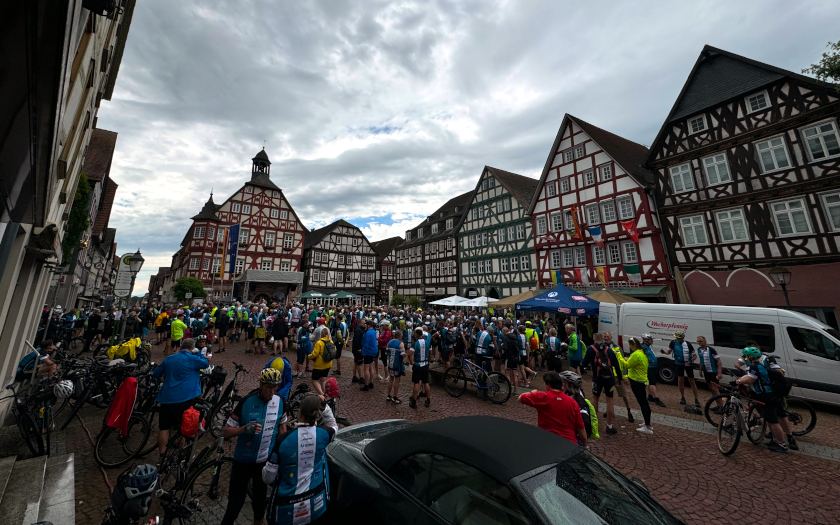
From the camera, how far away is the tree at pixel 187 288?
33.8m

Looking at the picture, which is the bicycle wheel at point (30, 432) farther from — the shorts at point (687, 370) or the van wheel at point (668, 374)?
the van wheel at point (668, 374)

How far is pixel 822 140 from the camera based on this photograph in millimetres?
14289

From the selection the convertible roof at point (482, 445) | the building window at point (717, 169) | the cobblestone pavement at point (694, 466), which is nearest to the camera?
the convertible roof at point (482, 445)

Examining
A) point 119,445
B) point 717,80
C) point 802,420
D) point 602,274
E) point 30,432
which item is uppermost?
point 717,80

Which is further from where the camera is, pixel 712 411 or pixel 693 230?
pixel 693 230

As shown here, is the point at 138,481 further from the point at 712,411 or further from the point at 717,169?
the point at 717,169

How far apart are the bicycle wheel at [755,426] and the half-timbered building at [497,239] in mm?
20401

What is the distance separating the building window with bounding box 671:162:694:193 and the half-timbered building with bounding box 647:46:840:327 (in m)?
0.05

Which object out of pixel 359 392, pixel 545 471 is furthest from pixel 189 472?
pixel 359 392

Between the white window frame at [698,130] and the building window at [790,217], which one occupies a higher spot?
the white window frame at [698,130]

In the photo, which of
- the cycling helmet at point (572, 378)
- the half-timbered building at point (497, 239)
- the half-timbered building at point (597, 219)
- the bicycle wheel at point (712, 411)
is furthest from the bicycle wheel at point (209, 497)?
the half-timbered building at point (497, 239)

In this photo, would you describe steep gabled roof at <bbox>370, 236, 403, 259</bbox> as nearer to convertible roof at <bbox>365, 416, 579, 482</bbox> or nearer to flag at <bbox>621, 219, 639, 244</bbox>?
flag at <bbox>621, 219, 639, 244</bbox>

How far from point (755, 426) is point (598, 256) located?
17.3 m

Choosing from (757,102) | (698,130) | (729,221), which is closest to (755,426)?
(729,221)
